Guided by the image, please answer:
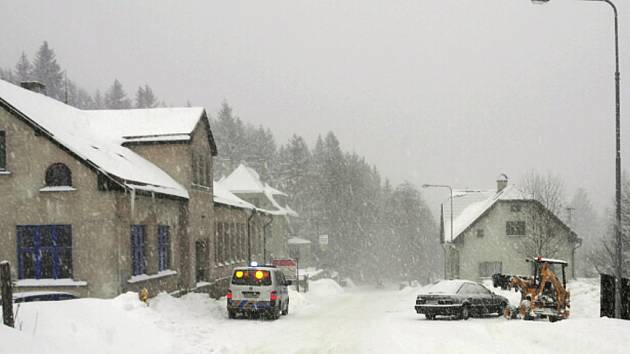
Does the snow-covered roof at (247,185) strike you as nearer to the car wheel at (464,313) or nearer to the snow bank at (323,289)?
the snow bank at (323,289)

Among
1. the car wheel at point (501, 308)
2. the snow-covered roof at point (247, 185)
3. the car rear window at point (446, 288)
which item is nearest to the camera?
the car rear window at point (446, 288)

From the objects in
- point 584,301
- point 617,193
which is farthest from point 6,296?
point 584,301

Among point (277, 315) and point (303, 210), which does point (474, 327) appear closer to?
point (277, 315)

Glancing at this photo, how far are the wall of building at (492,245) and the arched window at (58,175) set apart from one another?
35888 millimetres

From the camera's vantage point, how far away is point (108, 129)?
31000 millimetres

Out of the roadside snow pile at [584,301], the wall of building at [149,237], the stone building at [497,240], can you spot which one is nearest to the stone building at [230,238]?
the wall of building at [149,237]

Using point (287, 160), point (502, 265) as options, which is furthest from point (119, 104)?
point (502, 265)

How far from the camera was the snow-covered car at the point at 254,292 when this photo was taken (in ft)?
76.8

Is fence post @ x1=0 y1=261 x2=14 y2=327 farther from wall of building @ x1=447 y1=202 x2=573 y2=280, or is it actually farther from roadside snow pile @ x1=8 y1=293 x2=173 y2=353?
wall of building @ x1=447 y1=202 x2=573 y2=280

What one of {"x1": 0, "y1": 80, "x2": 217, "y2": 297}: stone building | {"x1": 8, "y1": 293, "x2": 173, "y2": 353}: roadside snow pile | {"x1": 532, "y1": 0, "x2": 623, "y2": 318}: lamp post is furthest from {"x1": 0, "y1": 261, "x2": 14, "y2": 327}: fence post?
{"x1": 532, "y1": 0, "x2": 623, "y2": 318}: lamp post

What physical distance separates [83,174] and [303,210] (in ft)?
255

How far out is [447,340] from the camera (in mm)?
16078

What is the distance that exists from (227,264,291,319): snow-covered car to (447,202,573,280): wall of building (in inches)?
1243

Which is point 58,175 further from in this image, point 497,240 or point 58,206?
point 497,240
